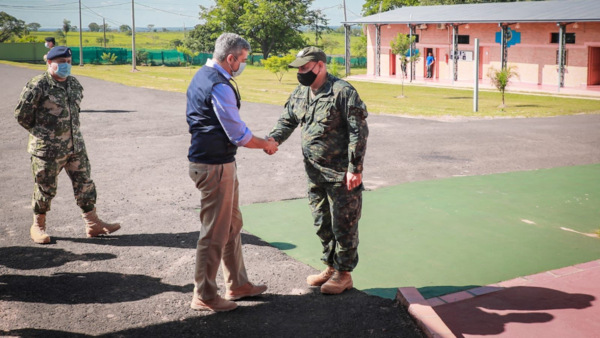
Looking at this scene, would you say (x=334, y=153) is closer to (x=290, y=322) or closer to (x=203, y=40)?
(x=290, y=322)

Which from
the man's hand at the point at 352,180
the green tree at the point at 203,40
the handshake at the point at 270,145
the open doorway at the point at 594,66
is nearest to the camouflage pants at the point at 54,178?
the handshake at the point at 270,145

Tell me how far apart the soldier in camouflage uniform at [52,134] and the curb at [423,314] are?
11.6 ft

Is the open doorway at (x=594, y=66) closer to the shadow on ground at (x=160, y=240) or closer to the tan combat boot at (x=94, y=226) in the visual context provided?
the shadow on ground at (x=160, y=240)

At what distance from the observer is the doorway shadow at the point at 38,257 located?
569 centimetres

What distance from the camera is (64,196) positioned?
8312mm

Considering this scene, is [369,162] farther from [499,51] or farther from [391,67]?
[391,67]

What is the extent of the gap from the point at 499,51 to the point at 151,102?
2164 cm

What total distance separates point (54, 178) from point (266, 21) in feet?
224

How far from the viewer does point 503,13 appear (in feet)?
113

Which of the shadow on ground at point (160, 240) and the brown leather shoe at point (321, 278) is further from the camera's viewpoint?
the shadow on ground at point (160, 240)

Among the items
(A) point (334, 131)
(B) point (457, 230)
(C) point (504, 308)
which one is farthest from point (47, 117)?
(C) point (504, 308)

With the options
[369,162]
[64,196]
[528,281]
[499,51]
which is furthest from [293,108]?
[499,51]

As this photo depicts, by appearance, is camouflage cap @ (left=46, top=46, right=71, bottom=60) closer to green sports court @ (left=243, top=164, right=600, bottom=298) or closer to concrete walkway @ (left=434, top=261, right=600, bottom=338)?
green sports court @ (left=243, top=164, right=600, bottom=298)

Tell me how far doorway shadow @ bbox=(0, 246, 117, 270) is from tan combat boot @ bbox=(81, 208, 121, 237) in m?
0.45
